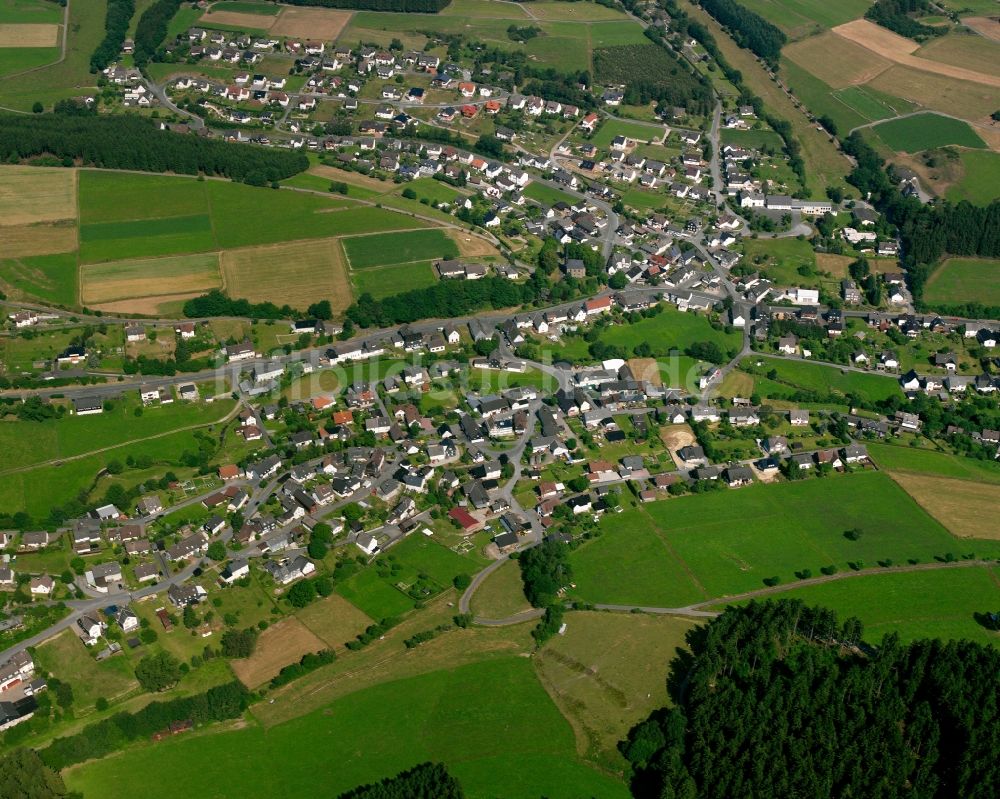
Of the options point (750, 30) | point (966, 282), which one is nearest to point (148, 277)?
point (966, 282)

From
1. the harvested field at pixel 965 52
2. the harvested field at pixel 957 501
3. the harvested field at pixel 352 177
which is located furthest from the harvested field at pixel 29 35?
the harvested field at pixel 957 501

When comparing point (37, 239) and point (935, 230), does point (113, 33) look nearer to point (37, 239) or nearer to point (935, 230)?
point (37, 239)

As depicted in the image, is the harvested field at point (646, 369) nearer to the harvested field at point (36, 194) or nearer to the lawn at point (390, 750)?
the lawn at point (390, 750)

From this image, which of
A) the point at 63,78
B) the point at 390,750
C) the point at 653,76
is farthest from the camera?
the point at 653,76

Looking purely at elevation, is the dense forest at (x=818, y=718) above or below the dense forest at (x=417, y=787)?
above

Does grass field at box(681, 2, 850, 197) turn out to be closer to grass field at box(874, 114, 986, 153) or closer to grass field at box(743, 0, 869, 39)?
grass field at box(874, 114, 986, 153)

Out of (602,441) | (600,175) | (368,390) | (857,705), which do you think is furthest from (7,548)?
(600,175)

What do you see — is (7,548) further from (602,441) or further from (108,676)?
(602,441)
